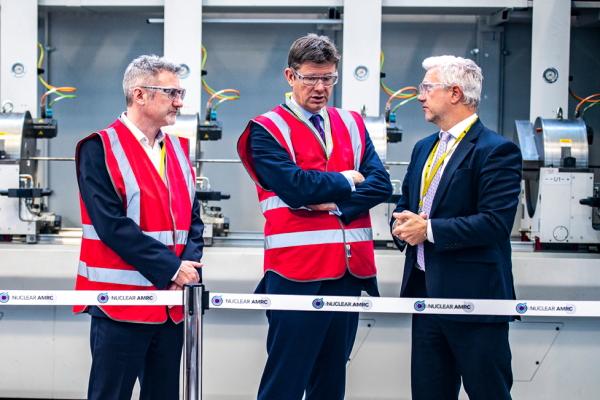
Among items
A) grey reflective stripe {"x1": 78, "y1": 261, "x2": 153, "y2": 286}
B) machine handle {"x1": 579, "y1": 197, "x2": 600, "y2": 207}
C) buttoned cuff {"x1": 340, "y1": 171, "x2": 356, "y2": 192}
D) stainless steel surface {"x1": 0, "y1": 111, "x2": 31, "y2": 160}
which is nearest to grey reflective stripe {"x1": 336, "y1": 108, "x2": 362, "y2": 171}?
buttoned cuff {"x1": 340, "y1": 171, "x2": 356, "y2": 192}

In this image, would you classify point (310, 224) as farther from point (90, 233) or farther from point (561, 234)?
point (561, 234)

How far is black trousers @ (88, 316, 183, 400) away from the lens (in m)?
2.44

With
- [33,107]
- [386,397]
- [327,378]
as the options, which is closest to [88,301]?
[327,378]

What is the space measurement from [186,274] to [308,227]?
409mm

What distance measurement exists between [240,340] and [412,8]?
2.19 meters

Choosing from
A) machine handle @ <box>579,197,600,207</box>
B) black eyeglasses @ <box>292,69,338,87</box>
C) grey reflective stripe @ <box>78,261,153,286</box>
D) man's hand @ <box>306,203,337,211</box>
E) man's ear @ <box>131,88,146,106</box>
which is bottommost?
grey reflective stripe @ <box>78,261,153,286</box>

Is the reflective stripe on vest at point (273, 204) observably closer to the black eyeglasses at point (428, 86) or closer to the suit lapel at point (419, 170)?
the suit lapel at point (419, 170)

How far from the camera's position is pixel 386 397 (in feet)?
12.7

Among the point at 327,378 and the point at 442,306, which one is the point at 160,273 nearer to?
the point at 327,378

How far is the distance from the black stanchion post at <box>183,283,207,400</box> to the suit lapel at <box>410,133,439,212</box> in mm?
748

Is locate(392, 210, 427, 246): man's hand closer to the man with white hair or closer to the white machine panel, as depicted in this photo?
the man with white hair

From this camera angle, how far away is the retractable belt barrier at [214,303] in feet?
8.10

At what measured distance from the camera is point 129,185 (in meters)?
2.46

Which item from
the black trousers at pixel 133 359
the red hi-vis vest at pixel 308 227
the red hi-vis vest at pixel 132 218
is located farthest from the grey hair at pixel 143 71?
the black trousers at pixel 133 359
